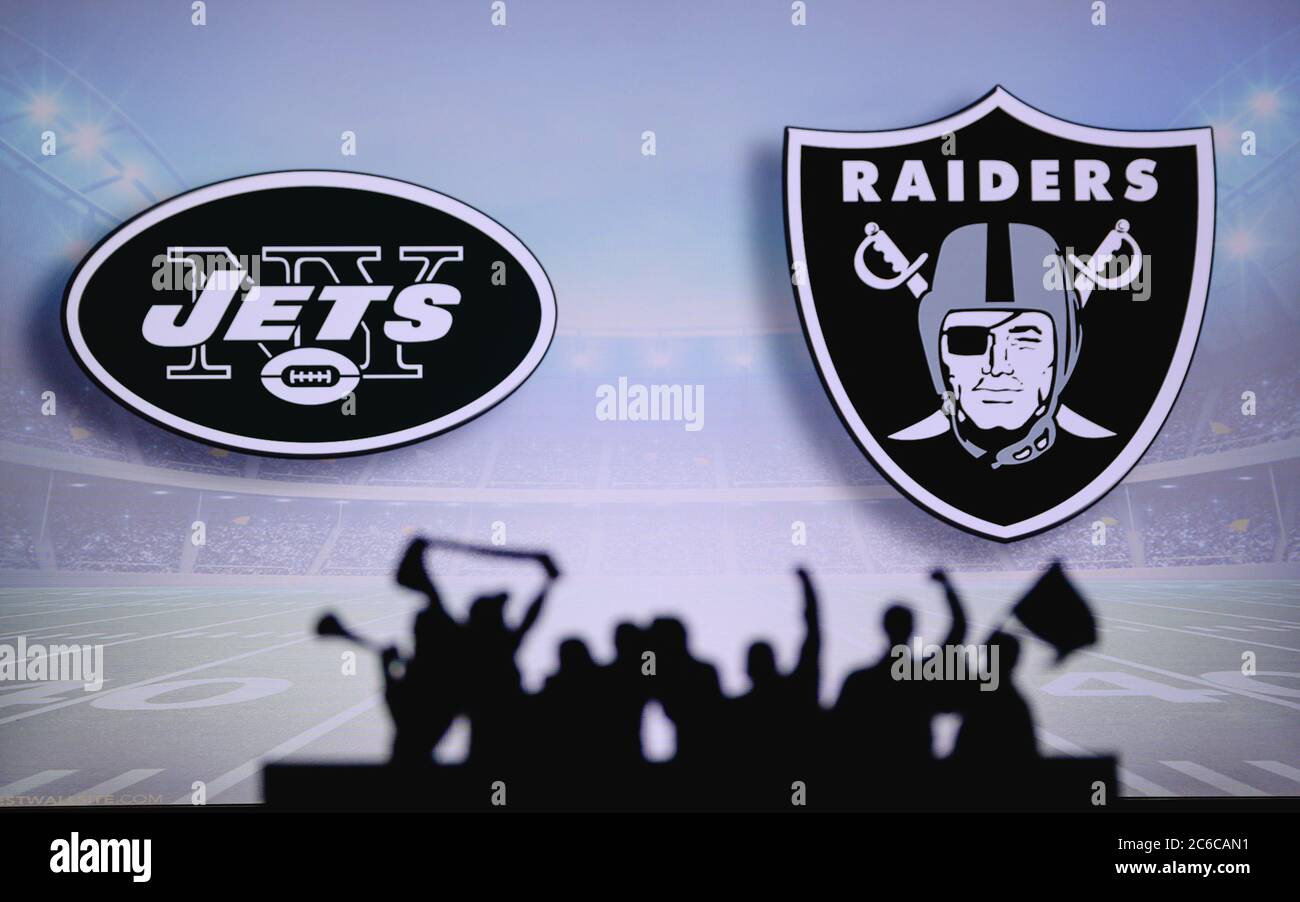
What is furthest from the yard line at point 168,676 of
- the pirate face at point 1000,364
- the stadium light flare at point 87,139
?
the pirate face at point 1000,364

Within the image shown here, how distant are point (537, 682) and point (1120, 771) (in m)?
1.90

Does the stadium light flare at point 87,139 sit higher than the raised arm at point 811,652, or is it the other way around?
the stadium light flare at point 87,139

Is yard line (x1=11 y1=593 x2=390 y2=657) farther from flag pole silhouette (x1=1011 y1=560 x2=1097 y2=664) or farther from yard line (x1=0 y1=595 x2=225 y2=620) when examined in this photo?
flag pole silhouette (x1=1011 y1=560 x2=1097 y2=664)

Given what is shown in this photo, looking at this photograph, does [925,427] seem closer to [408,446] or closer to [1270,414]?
[1270,414]

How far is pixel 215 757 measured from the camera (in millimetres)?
2963

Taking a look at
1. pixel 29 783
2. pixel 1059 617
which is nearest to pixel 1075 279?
pixel 1059 617

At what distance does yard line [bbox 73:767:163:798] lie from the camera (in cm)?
295

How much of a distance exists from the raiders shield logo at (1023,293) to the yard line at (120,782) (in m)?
2.54

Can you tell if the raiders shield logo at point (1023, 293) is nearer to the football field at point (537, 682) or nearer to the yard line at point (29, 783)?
the football field at point (537, 682)

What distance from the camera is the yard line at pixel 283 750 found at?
2.96m

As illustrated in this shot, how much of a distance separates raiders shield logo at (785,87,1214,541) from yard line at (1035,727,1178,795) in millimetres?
649

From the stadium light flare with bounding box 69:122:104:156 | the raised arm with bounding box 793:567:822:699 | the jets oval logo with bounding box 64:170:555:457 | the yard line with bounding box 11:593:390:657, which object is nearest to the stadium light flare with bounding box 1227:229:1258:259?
the raised arm with bounding box 793:567:822:699
